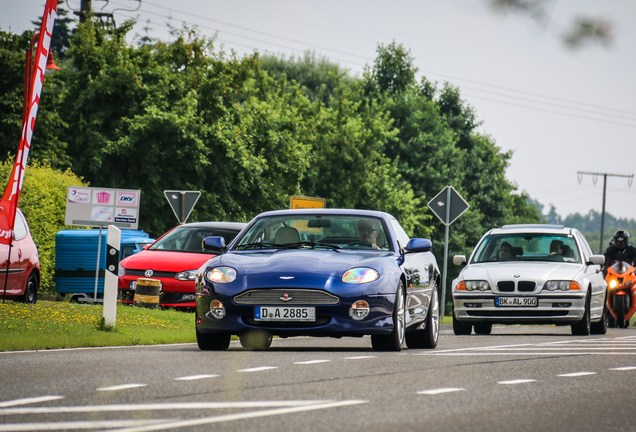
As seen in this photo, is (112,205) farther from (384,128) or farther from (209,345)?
(384,128)

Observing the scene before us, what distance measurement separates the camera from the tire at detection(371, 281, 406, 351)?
35.8 feet

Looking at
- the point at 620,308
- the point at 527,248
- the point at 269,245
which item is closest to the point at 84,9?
the point at 620,308

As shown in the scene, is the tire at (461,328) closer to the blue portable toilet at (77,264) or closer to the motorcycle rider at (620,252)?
the motorcycle rider at (620,252)

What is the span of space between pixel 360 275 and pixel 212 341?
180 centimetres

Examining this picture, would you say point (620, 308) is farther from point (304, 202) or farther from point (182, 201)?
point (182, 201)

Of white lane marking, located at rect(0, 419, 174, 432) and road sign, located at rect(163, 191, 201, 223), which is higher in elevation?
road sign, located at rect(163, 191, 201, 223)

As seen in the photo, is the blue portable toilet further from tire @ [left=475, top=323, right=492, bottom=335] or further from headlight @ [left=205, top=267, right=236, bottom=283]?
headlight @ [left=205, top=267, right=236, bottom=283]

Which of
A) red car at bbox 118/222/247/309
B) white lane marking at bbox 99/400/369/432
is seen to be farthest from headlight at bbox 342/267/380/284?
red car at bbox 118/222/247/309

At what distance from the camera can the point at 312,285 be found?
1053 cm

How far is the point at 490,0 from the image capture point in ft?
9.37

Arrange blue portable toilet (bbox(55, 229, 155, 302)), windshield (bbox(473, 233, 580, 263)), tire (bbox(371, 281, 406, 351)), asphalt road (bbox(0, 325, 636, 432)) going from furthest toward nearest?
blue portable toilet (bbox(55, 229, 155, 302)) → windshield (bbox(473, 233, 580, 263)) → tire (bbox(371, 281, 406, 351)) → asphalt road (bbox(0, 325, 636, 432))

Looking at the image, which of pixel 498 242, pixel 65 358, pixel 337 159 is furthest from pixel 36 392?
pixel 337 159

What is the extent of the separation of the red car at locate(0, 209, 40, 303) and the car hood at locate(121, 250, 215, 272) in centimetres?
234

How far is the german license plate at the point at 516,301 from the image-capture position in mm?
16297
